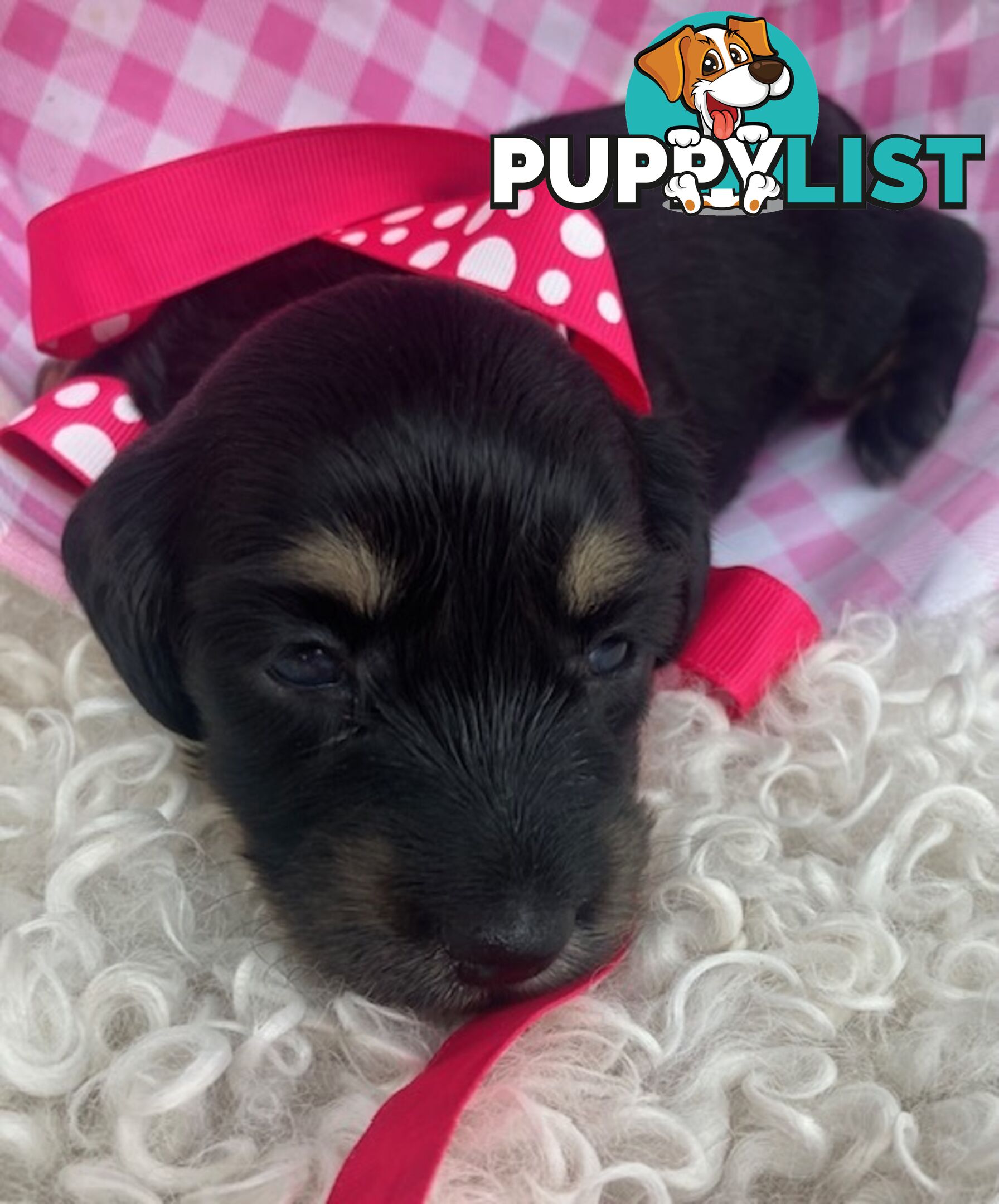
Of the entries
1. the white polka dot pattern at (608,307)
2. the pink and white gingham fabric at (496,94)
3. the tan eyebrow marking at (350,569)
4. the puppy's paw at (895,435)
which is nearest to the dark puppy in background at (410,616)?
the tan eyebrow marking at (350,569)

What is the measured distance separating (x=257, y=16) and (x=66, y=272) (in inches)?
32.5

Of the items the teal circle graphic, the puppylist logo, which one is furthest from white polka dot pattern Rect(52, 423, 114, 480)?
the teal circle graphic

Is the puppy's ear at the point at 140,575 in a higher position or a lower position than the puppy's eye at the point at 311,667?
lower

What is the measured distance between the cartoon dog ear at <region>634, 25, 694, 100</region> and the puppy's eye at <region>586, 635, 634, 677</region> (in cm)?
114

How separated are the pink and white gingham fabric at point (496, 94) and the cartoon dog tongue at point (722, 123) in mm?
192

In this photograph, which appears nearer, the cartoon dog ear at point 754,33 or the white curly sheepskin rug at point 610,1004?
the white curly sheepskin rug at point 610,1004

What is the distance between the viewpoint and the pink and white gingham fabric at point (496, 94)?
2002mm

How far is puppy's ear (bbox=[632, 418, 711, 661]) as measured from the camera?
1463 millimetres

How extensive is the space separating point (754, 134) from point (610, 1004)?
1.41 meters

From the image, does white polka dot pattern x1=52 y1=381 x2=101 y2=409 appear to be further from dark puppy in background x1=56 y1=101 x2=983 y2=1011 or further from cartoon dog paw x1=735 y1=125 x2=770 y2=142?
cartoon dog paw x1=735 y1=125 x2=770 y2=142

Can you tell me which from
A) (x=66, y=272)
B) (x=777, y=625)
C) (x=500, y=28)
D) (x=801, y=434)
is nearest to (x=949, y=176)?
(x=801, y=434)

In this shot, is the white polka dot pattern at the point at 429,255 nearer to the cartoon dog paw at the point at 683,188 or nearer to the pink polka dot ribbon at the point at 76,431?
the pink polka dot ribbon at the point at 76,431

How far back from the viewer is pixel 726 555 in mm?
2000

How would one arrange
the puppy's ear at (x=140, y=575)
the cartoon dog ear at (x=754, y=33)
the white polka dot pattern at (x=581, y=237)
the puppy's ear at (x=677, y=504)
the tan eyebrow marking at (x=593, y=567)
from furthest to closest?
the cartoon dog ear at (x=754, y=33) → the white polka dot pattern at (x=581, y=237) → the puppy's ear at (x=677, y=504) → the puppy's ear at (x=140, y=575) → the tan eyebrow marking at (x=593, y=567)
